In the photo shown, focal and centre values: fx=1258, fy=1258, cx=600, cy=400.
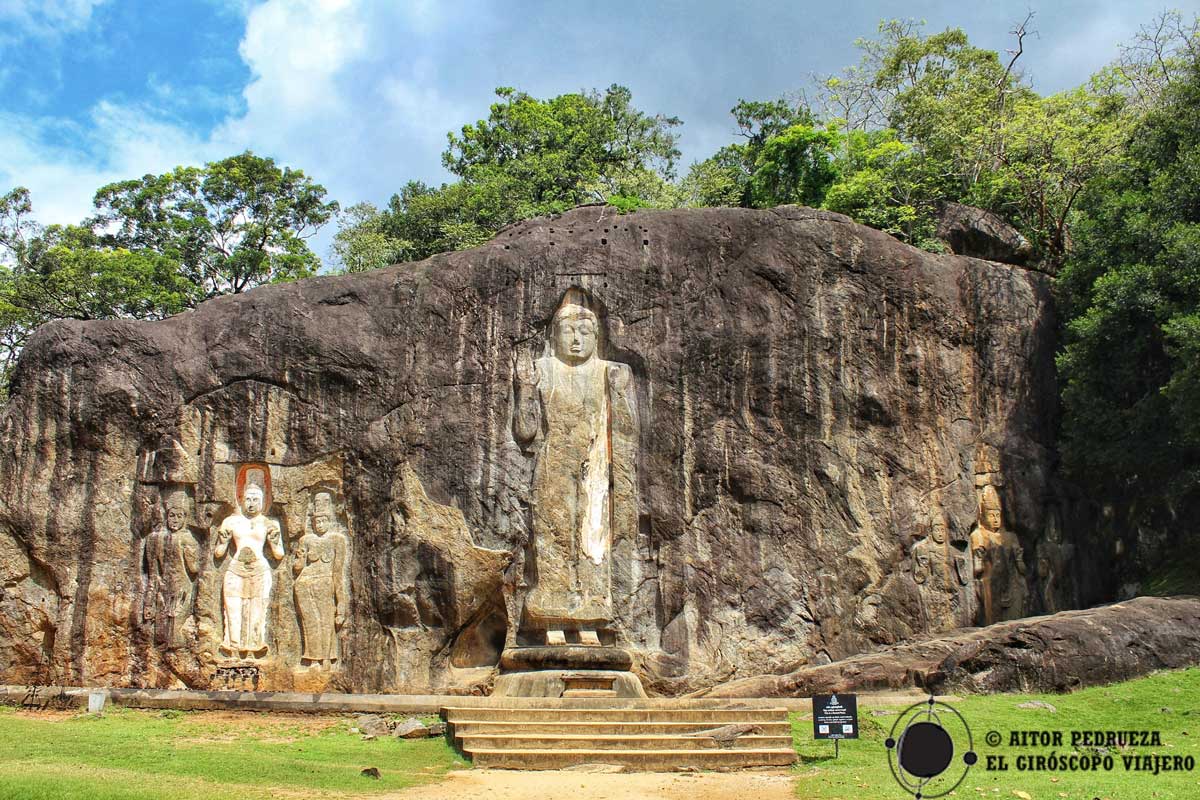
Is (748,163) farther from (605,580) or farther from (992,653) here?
(992,653)

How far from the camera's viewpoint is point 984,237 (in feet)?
72.3

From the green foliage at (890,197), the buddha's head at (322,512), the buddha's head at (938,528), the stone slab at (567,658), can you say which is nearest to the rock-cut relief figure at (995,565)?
the buddha's head at (938,528)

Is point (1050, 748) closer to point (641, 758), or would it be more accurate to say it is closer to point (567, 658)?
point (641, 758)

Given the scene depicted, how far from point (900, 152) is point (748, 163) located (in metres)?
6.32

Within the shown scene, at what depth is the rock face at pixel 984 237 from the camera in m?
21.9

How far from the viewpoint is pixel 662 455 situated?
18594mm

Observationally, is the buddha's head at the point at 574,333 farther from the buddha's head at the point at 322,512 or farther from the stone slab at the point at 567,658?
the stone slab at the point at 567,658

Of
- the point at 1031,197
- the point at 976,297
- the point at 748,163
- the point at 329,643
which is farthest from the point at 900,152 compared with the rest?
the point at 329,643

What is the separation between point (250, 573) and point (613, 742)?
22.9ft

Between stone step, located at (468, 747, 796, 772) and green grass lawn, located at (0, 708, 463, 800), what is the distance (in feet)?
1.68

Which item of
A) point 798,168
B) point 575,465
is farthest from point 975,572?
point 798,168

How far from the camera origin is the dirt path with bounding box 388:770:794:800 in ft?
38.1

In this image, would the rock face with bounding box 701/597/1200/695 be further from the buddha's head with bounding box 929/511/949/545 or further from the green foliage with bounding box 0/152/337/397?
the green foliage with bounding box 0/152/337/397

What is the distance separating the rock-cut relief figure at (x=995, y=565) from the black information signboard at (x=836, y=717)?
261 inches
